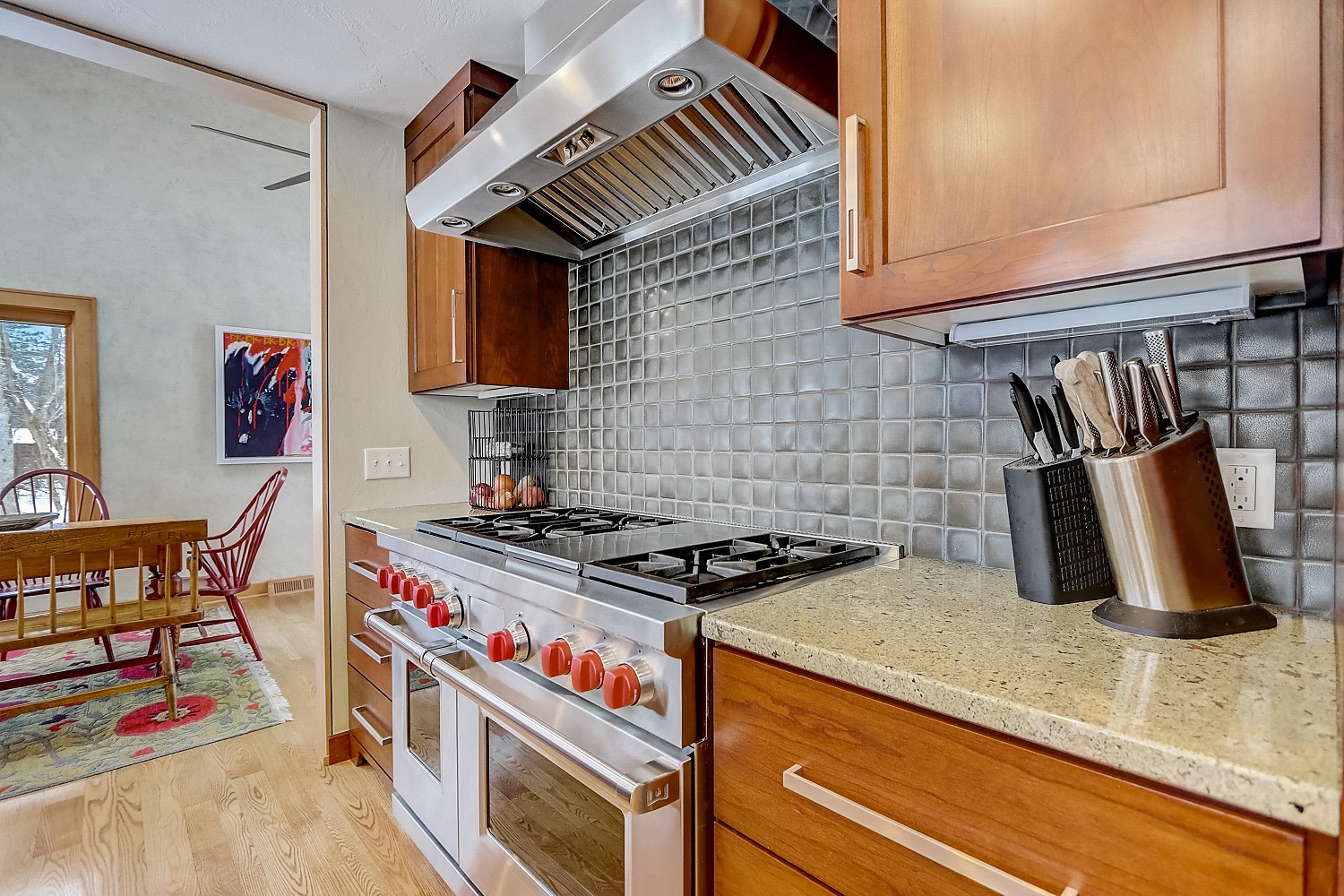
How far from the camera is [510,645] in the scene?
1.17 m

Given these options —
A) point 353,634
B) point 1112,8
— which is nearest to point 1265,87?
point 1112,8

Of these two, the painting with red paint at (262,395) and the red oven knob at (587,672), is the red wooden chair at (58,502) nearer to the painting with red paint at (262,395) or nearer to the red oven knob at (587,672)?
the painting with red paint at (262,395)

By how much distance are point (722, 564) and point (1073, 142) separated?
793 millimetres

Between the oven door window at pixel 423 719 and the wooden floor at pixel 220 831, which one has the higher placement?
the oven door window at pixel 423 719

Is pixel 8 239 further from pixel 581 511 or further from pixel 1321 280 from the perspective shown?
pixel 1321 280

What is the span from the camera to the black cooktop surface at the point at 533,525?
5.01 ft

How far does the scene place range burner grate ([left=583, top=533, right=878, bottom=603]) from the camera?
1.01 meters

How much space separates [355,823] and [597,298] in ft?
A: 5.84

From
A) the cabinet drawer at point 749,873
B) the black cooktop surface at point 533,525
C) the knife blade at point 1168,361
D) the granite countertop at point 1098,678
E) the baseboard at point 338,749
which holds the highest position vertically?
the knife blade at point 1168,361

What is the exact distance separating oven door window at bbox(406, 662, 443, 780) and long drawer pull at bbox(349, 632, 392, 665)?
229 mm

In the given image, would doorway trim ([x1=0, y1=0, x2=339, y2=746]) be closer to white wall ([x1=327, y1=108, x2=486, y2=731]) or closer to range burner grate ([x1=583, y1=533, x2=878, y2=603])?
white wall ([x1=327, y1=108, x2=486, y2=731])

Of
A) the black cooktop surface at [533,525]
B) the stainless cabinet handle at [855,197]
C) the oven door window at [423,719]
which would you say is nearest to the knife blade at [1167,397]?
the stainless cabinet handle at [855,197]

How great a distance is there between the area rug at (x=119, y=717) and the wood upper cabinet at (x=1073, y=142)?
9.85 feet

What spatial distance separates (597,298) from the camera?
2.12 meters
